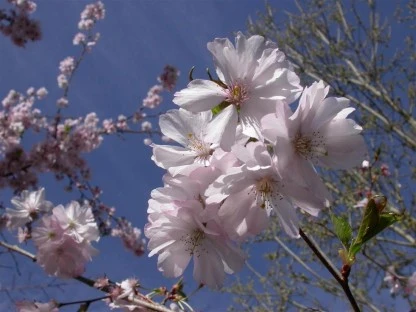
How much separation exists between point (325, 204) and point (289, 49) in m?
7.14

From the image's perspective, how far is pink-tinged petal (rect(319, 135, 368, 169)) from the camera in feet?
3.22

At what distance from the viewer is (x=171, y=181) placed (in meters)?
0.98

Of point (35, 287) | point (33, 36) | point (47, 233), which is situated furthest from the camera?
point (33, 36)

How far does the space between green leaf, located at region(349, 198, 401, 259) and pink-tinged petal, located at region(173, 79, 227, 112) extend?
1.30ft

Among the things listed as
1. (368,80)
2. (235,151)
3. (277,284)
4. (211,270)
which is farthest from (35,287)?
(368,80)

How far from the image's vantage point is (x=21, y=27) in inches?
253

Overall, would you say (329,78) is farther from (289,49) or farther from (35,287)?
(35,287)

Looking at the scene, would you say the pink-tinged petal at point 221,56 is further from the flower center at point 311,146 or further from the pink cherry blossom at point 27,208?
the pink cherry blossom at point 27,208

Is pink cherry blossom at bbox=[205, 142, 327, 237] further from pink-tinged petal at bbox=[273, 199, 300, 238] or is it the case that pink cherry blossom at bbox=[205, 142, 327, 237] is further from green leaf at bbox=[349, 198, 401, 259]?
green leaf at bbox=[349, 198, 401, 259]

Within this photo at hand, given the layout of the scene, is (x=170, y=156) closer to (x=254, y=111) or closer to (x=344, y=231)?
(x=254, y=111)

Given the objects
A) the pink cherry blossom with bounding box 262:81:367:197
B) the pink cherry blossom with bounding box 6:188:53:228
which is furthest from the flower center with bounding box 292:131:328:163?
the pink cherry blossom with bounding box 6:188:53:228

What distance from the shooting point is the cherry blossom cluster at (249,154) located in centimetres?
91

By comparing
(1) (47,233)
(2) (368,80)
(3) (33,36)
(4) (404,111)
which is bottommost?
(1) (47,233)

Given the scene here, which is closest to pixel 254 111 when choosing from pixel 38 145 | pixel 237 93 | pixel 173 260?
pixel 237 93
